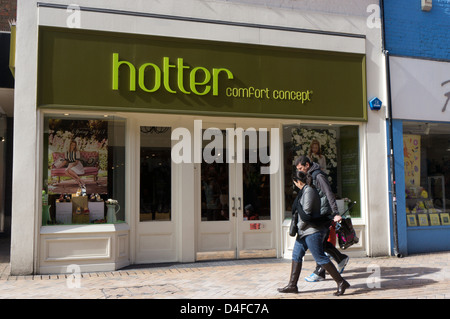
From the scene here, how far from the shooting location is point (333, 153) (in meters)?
9.72

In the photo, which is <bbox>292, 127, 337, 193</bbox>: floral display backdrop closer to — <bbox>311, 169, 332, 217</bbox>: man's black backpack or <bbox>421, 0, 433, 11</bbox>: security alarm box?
<bbox>311, 169, 332, 217</bbox>: man's black backpack

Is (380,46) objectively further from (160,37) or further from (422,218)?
(160,37)

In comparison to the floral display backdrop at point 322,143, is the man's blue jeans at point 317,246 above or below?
below

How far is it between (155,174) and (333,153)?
3.81m

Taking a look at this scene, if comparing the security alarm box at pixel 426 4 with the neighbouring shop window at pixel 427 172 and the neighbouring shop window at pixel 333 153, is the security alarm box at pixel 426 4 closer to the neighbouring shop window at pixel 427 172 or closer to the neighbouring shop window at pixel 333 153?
the neighbouring shop window at pixel 427 172

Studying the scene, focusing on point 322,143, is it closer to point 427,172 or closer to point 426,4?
point 427,172

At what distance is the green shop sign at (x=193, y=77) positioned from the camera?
7764mm

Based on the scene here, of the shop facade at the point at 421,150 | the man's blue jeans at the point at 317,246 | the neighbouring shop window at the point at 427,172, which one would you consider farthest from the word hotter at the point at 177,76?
the neighbouring shop window at the point at 427,172

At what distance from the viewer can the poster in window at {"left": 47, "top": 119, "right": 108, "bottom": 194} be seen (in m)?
8.02

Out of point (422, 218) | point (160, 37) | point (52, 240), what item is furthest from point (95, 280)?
point (422, 218)

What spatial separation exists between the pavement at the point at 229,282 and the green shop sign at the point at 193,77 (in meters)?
2.84
